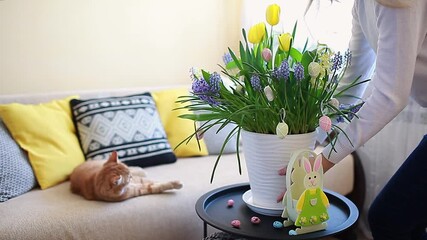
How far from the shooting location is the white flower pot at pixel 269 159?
1.22 metres

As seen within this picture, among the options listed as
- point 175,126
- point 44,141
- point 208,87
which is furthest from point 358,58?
point 44,141

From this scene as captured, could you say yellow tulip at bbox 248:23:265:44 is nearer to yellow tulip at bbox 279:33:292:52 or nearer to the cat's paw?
yellow tulip at bbox 279:33:292:52

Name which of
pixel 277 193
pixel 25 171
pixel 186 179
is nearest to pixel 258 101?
pixel 277 193

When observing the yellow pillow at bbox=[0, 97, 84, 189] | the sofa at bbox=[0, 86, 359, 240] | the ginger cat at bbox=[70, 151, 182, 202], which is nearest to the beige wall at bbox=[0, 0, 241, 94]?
the sofa at bbox=[0, 86, 359, 240]

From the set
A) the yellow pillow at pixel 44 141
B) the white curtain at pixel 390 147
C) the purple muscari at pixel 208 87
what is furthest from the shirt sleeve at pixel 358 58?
the yellow pillow at pixel 44 141

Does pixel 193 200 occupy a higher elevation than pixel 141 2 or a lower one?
lower

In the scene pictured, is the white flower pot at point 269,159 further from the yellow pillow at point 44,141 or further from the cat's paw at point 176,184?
the yellow pillow at point 44,141

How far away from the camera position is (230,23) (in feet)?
9.35

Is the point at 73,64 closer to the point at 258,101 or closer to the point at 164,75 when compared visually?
the point at 164,75

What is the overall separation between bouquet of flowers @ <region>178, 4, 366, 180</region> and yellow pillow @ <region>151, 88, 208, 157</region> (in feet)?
3.26

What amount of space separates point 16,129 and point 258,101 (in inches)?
44.3

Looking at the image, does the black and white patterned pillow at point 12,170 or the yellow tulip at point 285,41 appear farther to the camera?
the black and white patterned pillow at point 12,170

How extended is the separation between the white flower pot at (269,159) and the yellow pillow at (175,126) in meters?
0.97

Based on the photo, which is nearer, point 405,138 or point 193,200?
point 193,200
